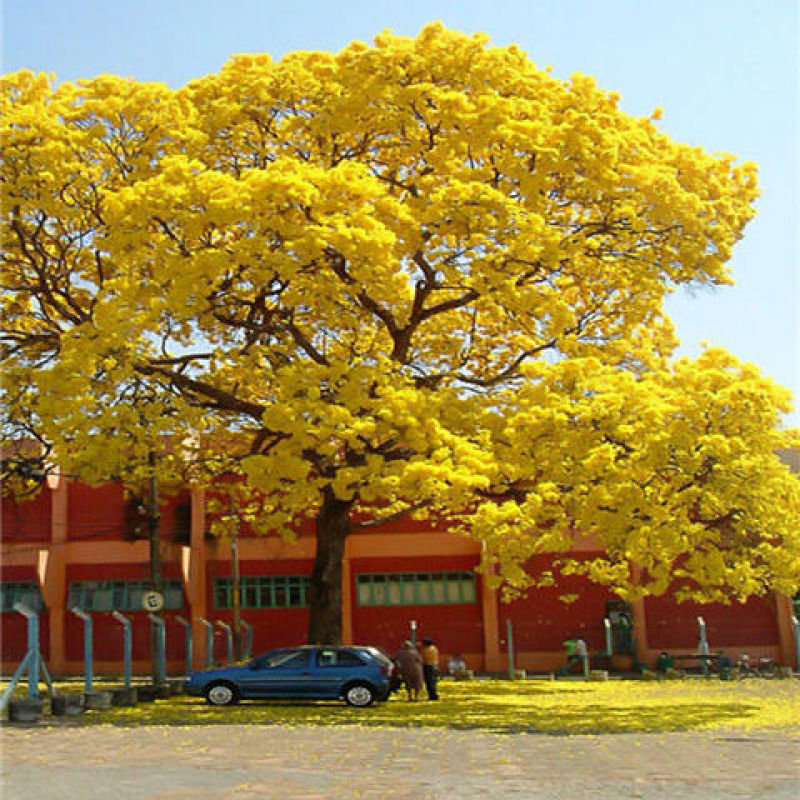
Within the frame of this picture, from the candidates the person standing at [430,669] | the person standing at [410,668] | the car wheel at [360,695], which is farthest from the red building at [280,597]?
the car wheel at [360,695]

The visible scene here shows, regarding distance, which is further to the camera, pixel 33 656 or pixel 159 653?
pixel 159 653

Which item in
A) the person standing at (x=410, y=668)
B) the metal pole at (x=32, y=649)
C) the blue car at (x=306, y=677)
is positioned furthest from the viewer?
the person standing at (x=410, y=668)

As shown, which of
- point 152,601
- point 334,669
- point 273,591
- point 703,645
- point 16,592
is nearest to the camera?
point 334,669

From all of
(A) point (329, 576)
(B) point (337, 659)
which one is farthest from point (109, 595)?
(B) point (337, 659)

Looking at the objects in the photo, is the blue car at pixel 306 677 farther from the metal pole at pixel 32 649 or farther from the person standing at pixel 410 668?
the metal pole at pixel 32 649

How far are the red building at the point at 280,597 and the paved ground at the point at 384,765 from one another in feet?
62.8

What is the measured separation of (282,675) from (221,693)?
4.81ft

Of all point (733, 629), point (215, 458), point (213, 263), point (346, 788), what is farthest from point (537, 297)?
point (733, 629)

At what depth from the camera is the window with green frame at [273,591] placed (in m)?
37.5

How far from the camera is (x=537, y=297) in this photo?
22.6 meters

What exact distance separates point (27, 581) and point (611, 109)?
2603 cm

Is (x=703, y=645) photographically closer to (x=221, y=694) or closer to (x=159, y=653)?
(x=221, y=694)

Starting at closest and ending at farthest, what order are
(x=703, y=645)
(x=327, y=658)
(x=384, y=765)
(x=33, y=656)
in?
(x=384, y=765), (x=33, y=656), (x=327, y=658), (x=703, y=645)

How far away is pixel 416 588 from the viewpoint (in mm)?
37156
